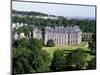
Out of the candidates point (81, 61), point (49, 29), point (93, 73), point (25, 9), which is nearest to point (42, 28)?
point (49, 29)

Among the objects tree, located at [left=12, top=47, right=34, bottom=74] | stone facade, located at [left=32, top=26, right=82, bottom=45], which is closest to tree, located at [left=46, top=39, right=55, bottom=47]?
stone facade, located at [left=32, top=26, right=82, bottom=45]

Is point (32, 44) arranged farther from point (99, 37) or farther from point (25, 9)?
point (99, 37)

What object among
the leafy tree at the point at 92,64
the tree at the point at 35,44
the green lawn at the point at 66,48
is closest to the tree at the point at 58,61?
the green lawn at the point at 66,48

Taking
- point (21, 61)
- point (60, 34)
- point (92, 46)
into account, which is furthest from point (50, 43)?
point (92, 46)

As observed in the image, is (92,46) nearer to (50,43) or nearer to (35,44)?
(50,43)

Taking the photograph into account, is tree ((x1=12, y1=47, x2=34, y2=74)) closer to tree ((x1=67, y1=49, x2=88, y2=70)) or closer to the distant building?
the distant building

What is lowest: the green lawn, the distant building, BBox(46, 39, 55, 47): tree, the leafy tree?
the leafy tree

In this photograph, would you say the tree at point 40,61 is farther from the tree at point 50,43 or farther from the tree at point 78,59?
the tree at point 78,59
